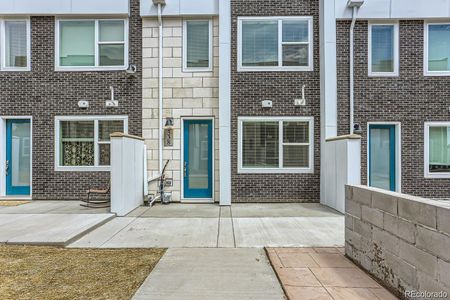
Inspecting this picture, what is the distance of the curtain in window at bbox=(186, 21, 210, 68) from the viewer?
33.6 feet

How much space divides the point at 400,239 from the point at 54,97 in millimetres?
10075

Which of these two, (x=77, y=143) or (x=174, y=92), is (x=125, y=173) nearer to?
(x=77, y=143)

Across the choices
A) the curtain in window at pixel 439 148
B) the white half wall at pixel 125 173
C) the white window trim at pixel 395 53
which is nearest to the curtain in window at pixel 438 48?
the white window trim at pixel 395 53

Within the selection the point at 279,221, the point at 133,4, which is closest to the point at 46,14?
the point at 133,4

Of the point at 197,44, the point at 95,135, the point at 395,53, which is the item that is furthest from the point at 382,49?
the point at 95,135

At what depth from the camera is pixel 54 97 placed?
1024cm

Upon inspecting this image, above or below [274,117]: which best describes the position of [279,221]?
below

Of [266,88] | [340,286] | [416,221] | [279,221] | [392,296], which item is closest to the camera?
→ [416,221]

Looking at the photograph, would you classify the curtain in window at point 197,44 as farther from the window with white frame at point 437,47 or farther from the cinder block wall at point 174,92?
the window with white frame at point 437,47

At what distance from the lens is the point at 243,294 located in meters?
3.74

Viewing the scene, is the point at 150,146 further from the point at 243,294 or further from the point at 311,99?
the point at 243,294

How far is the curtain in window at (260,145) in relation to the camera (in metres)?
10.0

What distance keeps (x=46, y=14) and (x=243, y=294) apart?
33.6ft

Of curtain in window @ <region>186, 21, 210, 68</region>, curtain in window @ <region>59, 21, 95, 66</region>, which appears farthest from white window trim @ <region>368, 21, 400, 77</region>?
curtain in window @ <region>59, 21, 95, 66</region>
